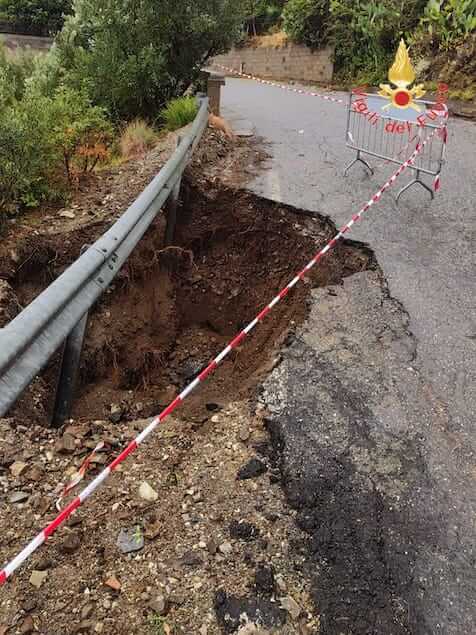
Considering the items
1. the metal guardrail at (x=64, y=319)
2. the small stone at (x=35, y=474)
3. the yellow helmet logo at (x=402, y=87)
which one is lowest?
the small stone at (x=35, y=474)

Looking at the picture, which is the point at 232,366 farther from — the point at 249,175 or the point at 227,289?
the point at 249,175

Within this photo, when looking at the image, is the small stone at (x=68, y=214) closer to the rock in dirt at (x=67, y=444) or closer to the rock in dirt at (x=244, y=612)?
the rock in dirt at (x=67, y=444)

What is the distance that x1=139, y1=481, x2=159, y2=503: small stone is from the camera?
2.76 m

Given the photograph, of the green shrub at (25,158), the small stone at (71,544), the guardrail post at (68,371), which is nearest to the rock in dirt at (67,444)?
the guardrail post at (68,371)

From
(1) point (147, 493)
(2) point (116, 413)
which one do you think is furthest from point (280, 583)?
(2) point (116, 413)

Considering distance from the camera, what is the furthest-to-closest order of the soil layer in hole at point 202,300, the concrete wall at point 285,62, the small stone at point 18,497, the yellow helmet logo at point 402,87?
1. the concrete wall at point 285,62
2. the yellow helmet logo at point 402,87
3. the soil layer in hole at point 202,300
4. the small stone at point 18,497

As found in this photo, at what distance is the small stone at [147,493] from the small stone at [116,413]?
4.24 feet

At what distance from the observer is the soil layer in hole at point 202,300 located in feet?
15.3

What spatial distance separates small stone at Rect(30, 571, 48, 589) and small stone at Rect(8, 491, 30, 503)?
44cm

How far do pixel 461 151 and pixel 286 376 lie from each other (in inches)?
291

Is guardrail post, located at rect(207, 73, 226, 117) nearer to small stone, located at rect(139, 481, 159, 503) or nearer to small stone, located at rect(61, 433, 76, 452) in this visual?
small stone, located at rect(61, 433, 76, 452)

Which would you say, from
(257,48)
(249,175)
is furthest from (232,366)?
(257,48)

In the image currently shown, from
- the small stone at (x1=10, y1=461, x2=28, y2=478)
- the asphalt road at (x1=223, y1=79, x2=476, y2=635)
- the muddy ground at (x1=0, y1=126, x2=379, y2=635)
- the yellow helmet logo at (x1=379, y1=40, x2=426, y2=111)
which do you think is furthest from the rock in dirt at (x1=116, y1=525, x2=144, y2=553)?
the yellow helmet logo at (x1=379, y1=40, x2=426, y2=111)

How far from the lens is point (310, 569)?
245 centimetres
